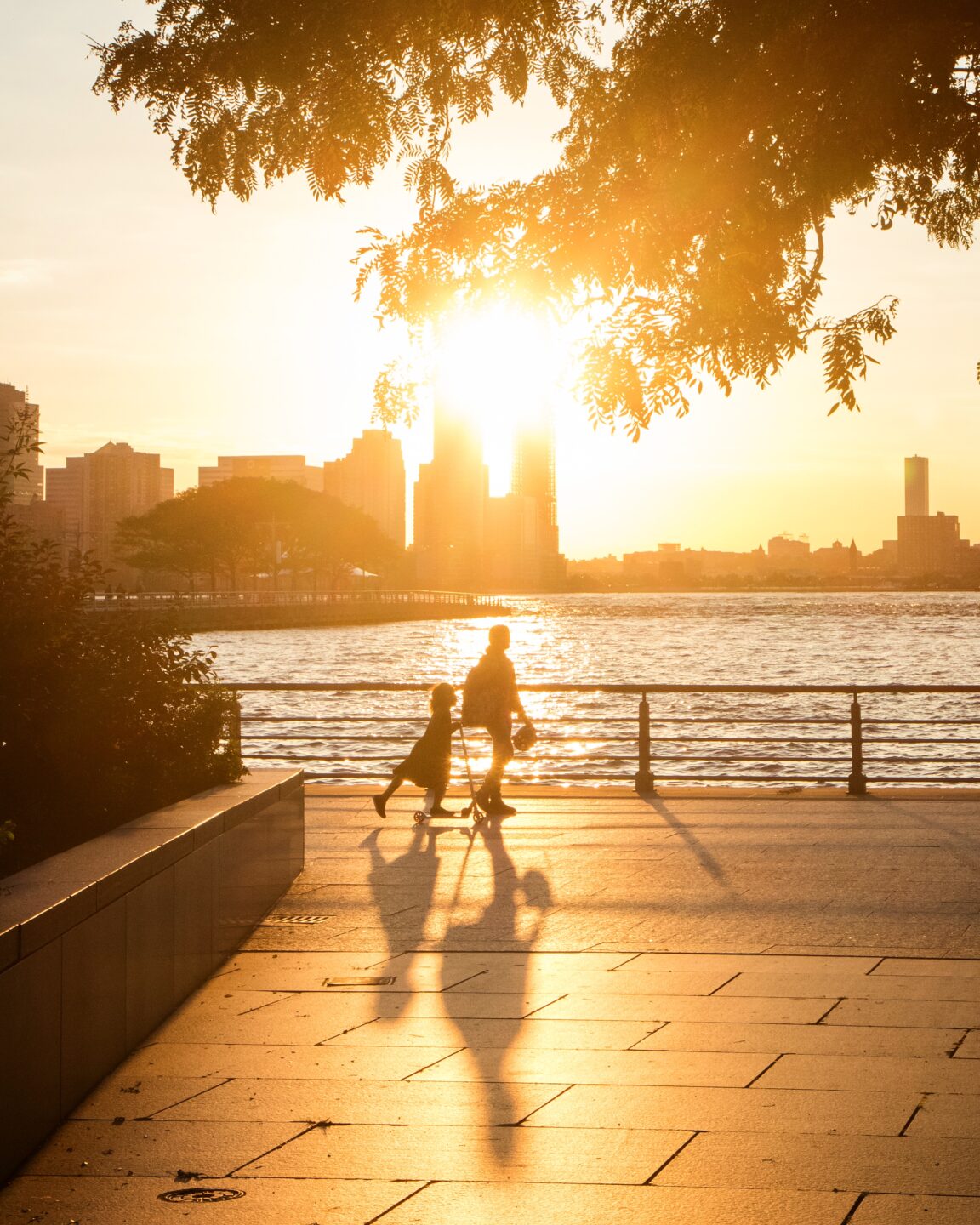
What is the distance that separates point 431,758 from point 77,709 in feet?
19.4

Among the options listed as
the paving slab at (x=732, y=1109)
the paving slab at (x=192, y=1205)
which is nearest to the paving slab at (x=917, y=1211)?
the paving slab at (x=732, y=1109)

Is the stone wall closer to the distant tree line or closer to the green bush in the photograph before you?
the green bush

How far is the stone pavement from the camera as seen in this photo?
13.7ft

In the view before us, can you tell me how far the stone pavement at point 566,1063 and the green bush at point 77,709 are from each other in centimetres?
101

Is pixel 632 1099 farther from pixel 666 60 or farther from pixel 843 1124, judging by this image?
pixel 666 60

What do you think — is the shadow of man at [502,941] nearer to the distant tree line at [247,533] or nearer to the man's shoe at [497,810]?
the man's shoe at [497,810]

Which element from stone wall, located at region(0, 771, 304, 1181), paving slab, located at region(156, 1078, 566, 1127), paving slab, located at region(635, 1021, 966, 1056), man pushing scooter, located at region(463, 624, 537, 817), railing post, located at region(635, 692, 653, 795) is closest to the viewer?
stone wall, located at region(0, 771, 304, 1181)

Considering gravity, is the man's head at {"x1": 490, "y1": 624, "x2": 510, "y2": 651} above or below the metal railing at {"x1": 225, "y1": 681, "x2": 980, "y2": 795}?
above

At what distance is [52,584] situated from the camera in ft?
24.2

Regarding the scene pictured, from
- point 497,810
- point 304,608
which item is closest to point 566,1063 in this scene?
point 497,810

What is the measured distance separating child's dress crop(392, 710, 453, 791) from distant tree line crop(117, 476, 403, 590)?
105 meters

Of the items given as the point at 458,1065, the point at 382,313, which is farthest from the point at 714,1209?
the point at 382,313

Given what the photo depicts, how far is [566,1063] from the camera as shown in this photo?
5461 mm

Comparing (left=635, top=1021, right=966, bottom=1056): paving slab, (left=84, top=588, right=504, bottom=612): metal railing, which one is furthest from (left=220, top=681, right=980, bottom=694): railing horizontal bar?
(left=84, top=588, right=504, bottom=612): metal railing
